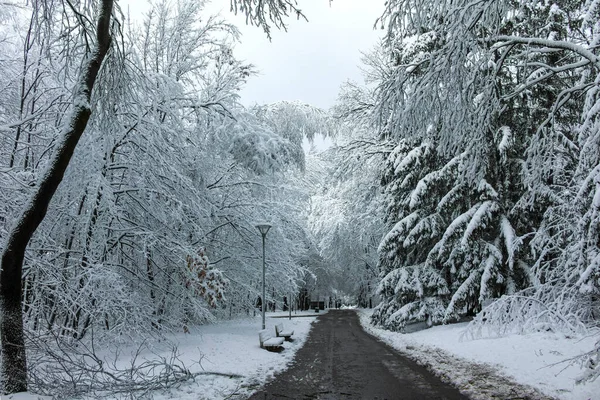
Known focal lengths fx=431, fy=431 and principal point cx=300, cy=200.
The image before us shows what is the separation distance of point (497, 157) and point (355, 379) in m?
10.6

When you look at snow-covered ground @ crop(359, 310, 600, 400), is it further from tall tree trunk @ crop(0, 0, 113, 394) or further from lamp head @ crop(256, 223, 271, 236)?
tall tree trunk @ crop(0, 0, 113, 394)

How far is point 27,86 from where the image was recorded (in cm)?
909

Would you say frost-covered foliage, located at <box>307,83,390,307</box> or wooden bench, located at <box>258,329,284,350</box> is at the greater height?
frost-covered foliage, located at <box>307,83,390,307</box>

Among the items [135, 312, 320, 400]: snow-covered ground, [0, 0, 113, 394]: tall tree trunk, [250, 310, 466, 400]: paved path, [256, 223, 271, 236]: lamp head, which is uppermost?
[256, 223, 271, 236]: lamp head

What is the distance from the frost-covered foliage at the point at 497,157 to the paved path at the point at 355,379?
8.33 ft

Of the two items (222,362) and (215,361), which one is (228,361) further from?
(215,361)

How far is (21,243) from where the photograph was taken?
17.2 ft

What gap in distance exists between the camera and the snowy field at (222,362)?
6.90 meters

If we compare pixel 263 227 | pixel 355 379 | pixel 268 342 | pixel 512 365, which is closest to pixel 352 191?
pixel 263 227

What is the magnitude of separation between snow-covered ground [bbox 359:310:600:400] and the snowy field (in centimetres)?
358

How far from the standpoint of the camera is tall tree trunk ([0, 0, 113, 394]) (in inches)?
203

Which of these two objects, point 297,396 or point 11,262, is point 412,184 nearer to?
point 297,396

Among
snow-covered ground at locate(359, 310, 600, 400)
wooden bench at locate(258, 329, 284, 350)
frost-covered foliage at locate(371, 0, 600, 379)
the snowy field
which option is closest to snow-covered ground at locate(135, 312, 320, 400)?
the snowy field

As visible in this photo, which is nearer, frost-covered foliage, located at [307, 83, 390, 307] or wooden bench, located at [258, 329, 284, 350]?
wooden bench, located at [258, 329, 284, 350]
